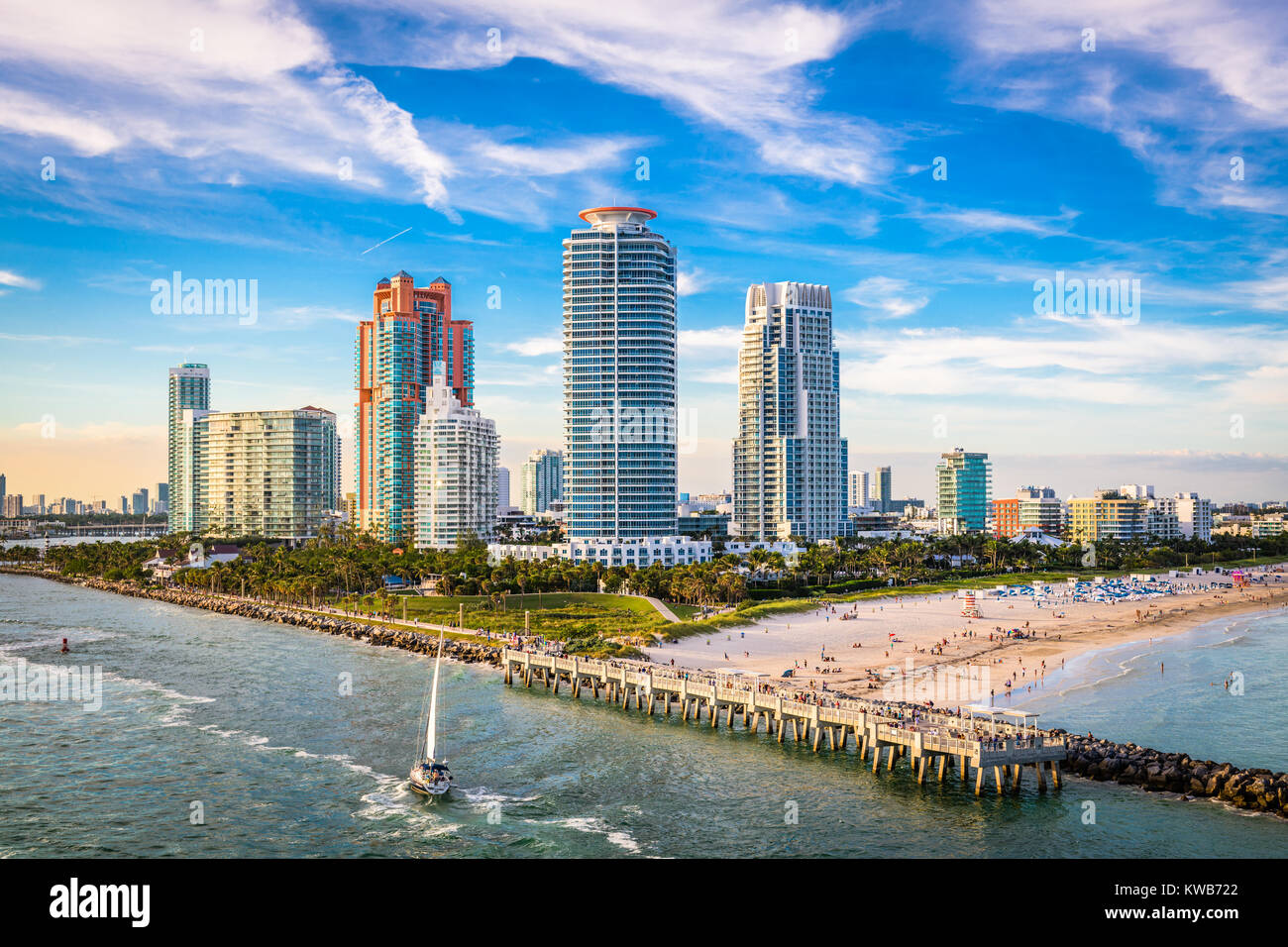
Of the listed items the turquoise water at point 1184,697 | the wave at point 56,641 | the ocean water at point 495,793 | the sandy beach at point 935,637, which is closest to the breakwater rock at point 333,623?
the sandy beach at point 935,637

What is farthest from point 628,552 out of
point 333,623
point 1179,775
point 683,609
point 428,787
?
point 1179,775

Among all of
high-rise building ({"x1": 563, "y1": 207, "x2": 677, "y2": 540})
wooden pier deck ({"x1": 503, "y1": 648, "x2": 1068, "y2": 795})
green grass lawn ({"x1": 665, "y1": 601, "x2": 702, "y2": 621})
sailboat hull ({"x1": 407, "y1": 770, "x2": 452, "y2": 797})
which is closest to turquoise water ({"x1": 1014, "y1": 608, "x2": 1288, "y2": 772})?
wooden pier deck ({"x1": 503, "y1": 648, "x2": 1068, "y2": 795})

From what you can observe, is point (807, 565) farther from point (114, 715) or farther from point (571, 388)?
point (114, 715)

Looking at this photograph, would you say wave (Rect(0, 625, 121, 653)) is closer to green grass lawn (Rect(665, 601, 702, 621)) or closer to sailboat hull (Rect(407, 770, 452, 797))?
green grass lawn (Rect(665, 601, 702, 621))

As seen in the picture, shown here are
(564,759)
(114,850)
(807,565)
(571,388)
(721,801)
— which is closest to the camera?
(114,850)
